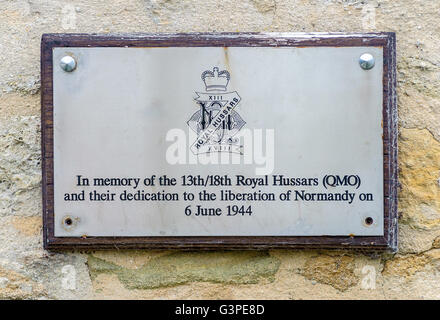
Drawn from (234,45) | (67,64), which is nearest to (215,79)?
(234,45)

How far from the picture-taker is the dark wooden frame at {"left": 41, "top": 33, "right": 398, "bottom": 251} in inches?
42.9

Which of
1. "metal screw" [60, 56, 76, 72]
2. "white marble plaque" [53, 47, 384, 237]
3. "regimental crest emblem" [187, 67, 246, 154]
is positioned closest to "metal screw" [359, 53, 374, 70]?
"white marble plaque" [53, 47, 384, 237]

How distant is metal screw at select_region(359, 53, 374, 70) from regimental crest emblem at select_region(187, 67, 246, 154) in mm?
263

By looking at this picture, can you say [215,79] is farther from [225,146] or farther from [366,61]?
[366,61]

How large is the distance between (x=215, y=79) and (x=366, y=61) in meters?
0.31

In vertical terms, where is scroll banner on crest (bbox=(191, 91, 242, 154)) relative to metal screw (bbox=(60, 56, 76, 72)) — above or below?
below

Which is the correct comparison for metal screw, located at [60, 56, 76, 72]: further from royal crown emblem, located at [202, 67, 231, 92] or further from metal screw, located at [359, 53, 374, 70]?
metal screw, located at [359, 53, 374, 70]

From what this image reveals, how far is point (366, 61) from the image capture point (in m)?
1.09

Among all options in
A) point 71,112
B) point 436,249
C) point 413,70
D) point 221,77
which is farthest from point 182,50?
point 436,249

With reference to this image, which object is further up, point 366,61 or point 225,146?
point 366,61

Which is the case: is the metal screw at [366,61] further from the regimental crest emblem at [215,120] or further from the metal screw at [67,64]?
the metal screw at [67,64]

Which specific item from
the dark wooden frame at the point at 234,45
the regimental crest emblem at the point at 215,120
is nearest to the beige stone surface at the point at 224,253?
the dark wooden frame at the point at 234,45

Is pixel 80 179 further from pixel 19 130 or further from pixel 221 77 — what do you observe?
pixel 221 77

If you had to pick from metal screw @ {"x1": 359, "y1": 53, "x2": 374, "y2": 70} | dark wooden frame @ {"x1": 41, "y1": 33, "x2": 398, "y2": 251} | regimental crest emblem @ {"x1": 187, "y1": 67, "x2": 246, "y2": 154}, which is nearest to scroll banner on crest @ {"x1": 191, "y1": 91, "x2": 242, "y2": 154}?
regimental crest emblem @ {"x1": 187, "y1": 67, "x2": 246, "y2": 154}
